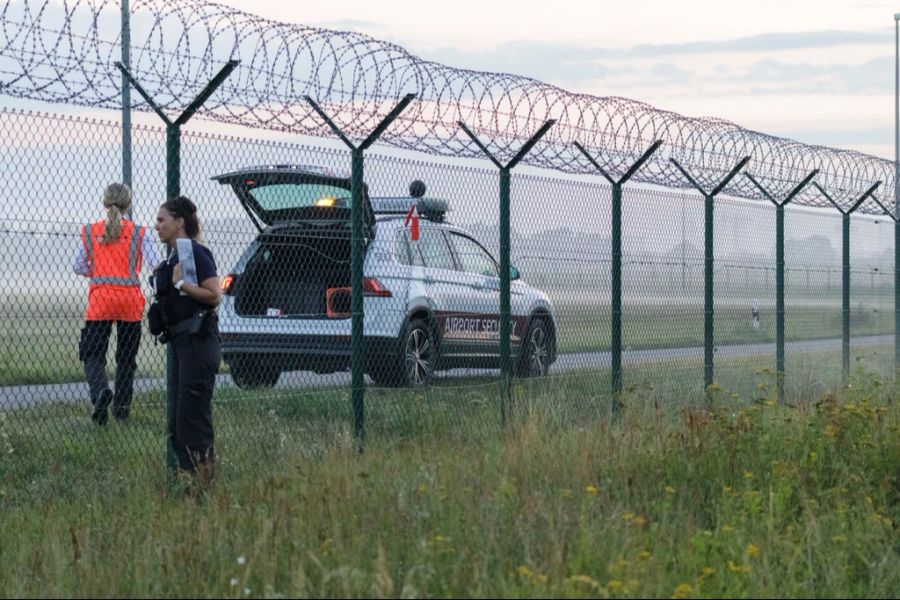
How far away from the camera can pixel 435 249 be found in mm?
12625

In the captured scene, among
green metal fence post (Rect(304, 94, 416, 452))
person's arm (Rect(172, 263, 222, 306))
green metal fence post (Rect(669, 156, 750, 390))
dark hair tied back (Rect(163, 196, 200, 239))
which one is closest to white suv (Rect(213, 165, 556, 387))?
green metal fence post (Rect(304, 94, 416, 452))

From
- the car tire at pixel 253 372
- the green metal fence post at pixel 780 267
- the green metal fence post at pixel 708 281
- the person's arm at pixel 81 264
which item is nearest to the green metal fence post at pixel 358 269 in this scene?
the person's arm at pixel 81 264

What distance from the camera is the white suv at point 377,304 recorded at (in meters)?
11.5

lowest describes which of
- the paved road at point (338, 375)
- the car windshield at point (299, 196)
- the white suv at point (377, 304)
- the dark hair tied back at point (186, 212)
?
the paved road at point (338, 375)

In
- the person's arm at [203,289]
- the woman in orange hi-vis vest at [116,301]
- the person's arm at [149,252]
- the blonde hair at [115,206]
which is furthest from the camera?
the person's arm at [149,252]

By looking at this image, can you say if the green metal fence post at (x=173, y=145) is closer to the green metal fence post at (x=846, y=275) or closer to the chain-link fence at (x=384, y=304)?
the chain-link fence at (x=384, y=304)

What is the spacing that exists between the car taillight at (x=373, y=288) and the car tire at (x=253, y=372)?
37.8 inches

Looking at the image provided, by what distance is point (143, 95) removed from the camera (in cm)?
855

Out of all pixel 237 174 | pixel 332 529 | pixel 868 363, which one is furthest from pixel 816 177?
pixel 332 529

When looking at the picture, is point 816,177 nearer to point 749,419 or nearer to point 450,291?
point 450,291

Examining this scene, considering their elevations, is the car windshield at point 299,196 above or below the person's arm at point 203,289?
above

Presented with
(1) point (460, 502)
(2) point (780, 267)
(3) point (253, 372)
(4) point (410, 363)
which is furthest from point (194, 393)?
(2) point (780, 267)

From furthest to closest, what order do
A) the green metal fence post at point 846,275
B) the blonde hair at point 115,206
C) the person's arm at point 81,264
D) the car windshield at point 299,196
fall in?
the green metal fence post at point 846,275, the car windshield at point 299,196, the blonde hair at point 115,206, the person's arm at point 81,264

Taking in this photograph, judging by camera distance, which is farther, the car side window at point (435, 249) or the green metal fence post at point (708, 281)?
the green metal fence post at point (708, 281)
